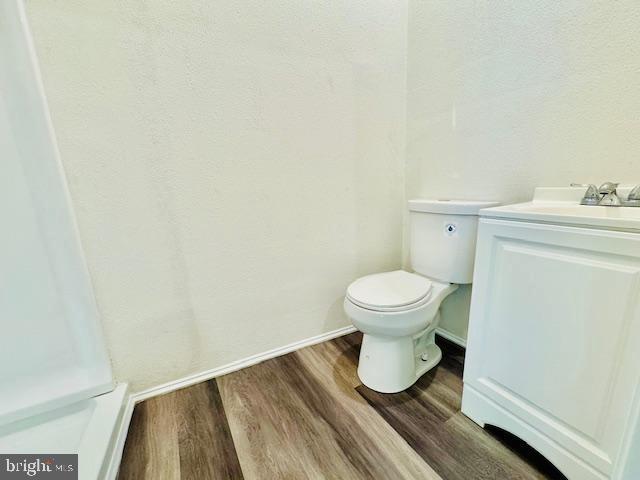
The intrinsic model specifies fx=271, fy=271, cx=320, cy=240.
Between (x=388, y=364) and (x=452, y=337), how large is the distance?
1.83ft

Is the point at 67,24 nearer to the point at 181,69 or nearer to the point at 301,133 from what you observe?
the point at 181,69

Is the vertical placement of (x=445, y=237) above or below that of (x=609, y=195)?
below

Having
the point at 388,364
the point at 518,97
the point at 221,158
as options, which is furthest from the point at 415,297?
the point at 221,158

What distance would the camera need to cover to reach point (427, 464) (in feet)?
2.86

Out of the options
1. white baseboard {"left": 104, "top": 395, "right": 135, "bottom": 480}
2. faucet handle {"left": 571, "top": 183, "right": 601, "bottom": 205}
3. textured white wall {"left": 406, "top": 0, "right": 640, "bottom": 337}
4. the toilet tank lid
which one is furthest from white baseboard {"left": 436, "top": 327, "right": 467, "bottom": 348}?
white baseboard {"left": 104, "top": 395, "right": 135, "bottom": 480}

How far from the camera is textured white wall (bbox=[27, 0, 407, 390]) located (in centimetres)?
96

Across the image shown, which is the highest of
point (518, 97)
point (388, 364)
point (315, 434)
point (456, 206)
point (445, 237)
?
point (518, 97)

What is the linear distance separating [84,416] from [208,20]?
1.60m

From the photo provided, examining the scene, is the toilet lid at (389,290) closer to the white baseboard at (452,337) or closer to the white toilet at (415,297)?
the white toilet at (415,297)

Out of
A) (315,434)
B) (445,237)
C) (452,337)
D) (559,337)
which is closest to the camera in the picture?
(559,337)

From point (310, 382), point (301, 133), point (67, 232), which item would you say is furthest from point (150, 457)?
point (301, 133)

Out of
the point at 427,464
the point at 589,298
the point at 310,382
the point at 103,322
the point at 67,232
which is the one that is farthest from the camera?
the point at 310,382

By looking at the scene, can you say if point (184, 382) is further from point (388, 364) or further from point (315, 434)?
point (388, 364)

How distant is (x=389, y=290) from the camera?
1.18 m
